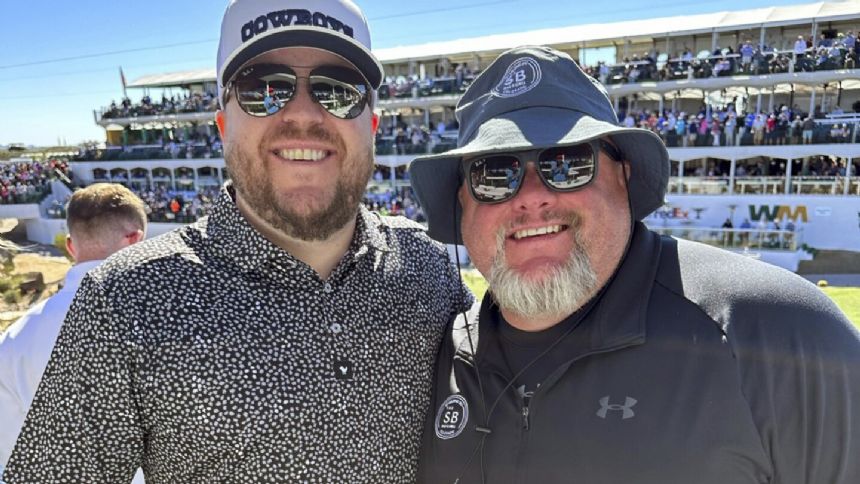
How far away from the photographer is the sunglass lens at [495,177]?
1.96 meters

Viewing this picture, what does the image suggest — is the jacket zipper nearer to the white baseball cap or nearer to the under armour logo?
the under armour logo

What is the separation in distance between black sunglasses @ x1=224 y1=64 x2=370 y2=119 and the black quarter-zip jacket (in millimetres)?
1112

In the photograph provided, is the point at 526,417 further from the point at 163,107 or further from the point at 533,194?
the point at 163,107

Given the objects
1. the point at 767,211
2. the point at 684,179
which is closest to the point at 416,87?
the point at 684,179

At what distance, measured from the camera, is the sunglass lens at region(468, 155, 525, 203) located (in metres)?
1.96

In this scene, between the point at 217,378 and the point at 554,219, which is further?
the point at 554,219

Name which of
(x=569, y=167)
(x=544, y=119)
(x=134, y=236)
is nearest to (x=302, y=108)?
(x=544, y=119)

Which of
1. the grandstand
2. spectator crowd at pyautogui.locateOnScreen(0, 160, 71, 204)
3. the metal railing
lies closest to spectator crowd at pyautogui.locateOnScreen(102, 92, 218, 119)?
the grandstand

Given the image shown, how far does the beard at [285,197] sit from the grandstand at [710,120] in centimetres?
1558

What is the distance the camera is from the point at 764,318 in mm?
1651

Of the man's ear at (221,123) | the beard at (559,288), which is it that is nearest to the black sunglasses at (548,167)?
the beard at (559,288)

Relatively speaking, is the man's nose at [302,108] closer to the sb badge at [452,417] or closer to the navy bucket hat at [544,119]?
the navy bucket hat at [544,119]

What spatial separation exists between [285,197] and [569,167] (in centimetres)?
→ 94

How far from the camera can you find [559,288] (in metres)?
1.89
